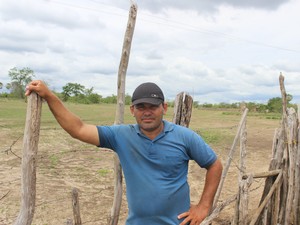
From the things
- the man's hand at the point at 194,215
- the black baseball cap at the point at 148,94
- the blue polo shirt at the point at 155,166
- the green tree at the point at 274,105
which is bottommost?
the man's hand at the point at 194,215

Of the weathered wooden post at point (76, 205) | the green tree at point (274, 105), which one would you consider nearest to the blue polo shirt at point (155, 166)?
the weathered wooden post at point (76, 205)

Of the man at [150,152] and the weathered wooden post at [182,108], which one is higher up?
the weathered wooden post at [182,108]

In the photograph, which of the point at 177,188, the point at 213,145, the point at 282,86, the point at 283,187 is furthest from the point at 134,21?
the point at 213,145

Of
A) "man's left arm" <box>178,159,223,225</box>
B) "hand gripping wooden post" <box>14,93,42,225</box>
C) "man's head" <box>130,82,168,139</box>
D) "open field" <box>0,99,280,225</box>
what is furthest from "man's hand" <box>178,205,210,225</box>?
"open field" <box>0,99,280,225</box>

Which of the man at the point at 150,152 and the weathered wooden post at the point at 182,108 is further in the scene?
the weathered wooden post at the point at 182,108

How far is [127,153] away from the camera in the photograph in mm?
2303

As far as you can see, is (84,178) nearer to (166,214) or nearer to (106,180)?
(106,180)

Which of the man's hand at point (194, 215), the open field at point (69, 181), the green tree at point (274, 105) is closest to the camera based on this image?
the man's hand at point (194, 215)

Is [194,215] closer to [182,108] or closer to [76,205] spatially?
[76,205]

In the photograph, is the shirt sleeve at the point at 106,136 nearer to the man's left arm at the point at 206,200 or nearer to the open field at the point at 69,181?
the man's left arm at the point at 206,200

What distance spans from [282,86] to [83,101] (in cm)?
3449

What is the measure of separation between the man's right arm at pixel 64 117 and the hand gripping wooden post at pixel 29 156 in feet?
0.16

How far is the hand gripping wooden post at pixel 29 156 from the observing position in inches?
80.7

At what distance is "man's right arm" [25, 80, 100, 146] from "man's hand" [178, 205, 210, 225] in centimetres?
75
